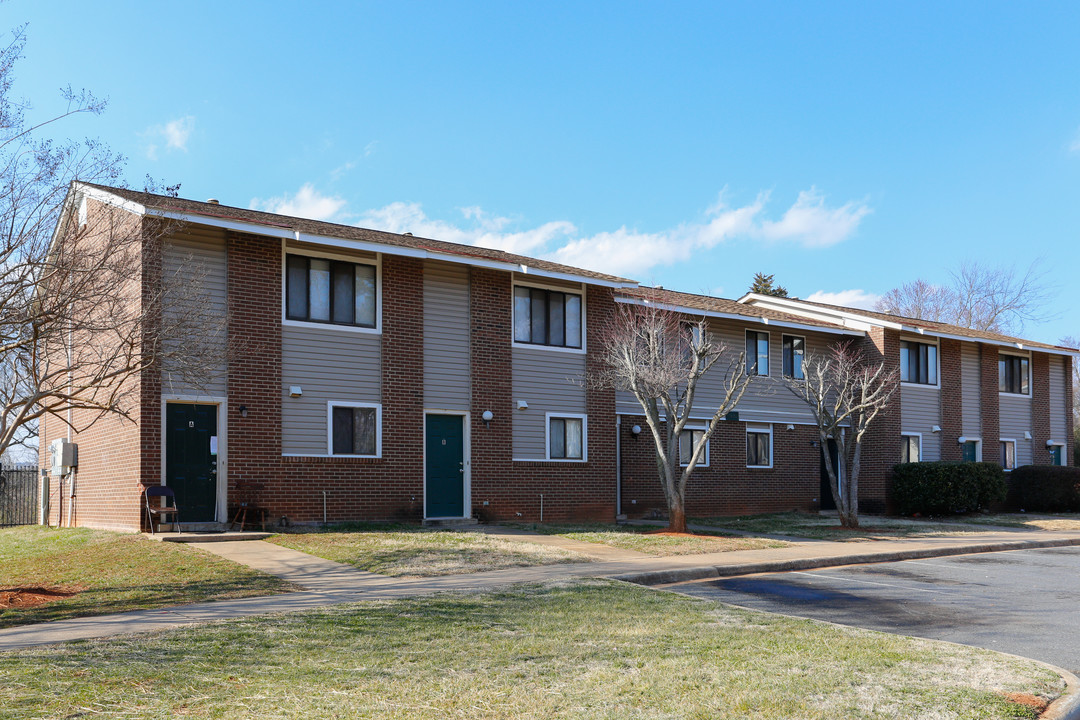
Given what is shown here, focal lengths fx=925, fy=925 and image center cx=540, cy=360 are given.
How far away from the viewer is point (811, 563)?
588 inches

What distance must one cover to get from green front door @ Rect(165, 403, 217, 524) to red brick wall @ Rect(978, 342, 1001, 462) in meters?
25.8

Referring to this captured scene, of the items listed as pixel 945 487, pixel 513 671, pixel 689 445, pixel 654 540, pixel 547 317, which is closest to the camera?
pixel 513 671

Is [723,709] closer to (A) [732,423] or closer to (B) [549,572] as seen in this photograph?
(B) [549,572]

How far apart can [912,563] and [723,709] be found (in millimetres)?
11245

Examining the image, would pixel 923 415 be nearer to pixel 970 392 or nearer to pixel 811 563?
pixel 970 392

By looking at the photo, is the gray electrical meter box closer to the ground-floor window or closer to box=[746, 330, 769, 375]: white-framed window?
the ground-floor window

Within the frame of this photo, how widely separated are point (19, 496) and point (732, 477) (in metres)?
19.3

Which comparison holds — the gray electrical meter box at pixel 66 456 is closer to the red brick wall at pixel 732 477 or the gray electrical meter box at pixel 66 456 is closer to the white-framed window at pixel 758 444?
the red brick wall at pixel 732 477

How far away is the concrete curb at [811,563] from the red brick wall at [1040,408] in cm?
1472

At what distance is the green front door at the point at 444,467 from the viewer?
63.6 feet

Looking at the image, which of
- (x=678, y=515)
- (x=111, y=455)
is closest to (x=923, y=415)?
(x=678, y=515)

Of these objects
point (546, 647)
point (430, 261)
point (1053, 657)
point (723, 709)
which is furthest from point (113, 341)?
point (1053, 657)

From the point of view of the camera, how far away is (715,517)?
2484 centimetres

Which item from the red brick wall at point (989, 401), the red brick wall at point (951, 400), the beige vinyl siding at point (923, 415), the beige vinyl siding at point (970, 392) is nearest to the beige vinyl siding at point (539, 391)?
the beige vinyl siding at point (923, 415)
